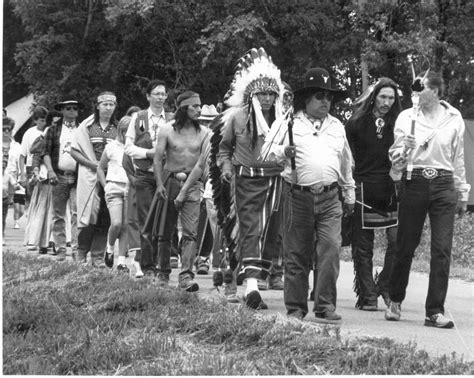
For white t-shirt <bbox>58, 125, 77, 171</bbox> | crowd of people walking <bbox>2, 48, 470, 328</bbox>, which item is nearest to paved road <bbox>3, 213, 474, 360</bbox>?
crowd of people walking <bbox>2, 48, 470, 328</bbox>

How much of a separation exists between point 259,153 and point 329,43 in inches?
824

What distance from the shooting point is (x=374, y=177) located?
10.2 m

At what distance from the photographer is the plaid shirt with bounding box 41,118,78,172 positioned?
14555mm

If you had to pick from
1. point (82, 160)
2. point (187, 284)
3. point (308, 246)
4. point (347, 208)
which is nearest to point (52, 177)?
point (82, 160)

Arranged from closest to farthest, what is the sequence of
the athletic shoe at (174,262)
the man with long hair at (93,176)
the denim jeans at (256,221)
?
the denim jeans at (256,221) → the man with long hair at (93,176) → the athletic shoe at (174,262)

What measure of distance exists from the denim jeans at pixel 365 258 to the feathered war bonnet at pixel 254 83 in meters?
1.11

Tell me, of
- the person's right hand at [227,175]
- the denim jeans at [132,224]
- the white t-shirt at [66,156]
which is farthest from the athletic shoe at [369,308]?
the white t-shirt at [66,156]

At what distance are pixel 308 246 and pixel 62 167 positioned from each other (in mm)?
6150

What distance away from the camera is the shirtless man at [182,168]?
1116 centimetres

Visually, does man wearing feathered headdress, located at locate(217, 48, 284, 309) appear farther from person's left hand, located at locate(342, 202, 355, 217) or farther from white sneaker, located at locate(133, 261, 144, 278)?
white sneaker, located at locate(133, 261, 144, 278)

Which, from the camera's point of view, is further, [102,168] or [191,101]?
[102,168]

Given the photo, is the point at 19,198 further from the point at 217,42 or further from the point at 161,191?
the point at 161,191

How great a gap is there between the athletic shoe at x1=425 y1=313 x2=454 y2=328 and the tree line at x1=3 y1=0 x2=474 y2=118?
16020 mm

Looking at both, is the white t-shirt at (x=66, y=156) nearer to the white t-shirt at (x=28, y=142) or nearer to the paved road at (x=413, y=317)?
the paved road at (x=413, y=317)
